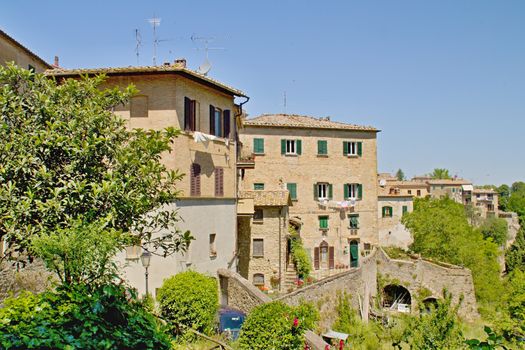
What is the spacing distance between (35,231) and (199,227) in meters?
10.6

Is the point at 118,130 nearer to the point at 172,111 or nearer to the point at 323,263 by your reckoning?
the point at 172,111

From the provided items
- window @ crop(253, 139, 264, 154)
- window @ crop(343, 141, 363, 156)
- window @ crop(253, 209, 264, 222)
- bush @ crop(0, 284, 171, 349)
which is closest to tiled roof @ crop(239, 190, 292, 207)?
window @ crop(253, 209, 264, 222)

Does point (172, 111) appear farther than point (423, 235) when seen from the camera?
No

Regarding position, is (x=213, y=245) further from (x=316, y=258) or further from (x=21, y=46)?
(x=316, y=258)

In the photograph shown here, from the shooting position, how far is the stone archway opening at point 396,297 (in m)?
34.0

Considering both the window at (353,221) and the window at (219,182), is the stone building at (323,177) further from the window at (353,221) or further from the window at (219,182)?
the window at (219,182)

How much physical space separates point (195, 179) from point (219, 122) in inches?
140

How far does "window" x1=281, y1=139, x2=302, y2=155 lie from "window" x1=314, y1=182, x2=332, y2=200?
3061 millimetres

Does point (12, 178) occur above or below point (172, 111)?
below

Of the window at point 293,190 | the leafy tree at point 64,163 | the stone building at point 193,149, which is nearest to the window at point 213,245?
the stone building at point 193,149

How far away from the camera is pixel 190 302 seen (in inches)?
614

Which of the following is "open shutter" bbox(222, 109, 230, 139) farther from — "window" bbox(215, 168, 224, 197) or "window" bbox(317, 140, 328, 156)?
"window" bbox(317, 140, 328, 156)

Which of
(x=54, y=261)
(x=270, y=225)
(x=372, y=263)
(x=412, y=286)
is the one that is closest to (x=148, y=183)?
(x=54, y=261)

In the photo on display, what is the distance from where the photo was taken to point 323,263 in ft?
124
